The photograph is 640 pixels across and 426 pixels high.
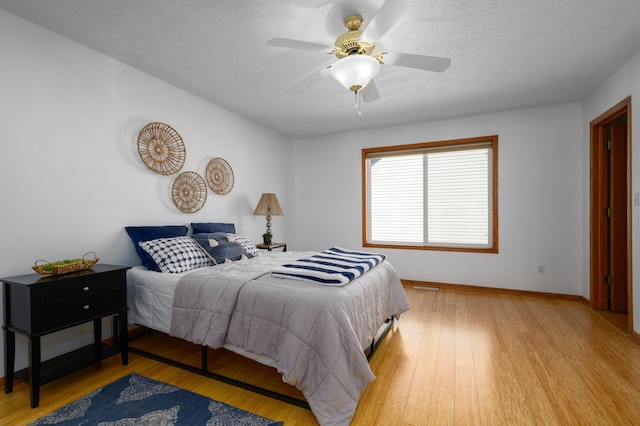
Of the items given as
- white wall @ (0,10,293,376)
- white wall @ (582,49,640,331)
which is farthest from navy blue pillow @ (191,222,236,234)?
white wall @ (582,49,640,331)

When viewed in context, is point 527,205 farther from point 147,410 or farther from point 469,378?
point 147,410

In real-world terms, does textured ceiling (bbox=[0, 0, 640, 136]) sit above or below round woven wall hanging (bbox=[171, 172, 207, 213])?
above

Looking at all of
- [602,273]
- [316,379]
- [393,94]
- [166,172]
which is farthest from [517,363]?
[166,172]

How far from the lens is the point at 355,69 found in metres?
1.93

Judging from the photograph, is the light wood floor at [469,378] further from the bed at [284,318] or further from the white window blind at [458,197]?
the white window blind at [458,197]

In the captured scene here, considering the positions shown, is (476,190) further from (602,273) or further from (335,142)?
(335,142)

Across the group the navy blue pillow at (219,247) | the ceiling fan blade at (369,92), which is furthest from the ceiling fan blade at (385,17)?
the navy blue pillow at (219,247)

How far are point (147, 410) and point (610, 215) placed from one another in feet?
15.5

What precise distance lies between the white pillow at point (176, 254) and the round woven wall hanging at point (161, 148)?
818 millimetres

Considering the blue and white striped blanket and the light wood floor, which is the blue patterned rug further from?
the blue and white striped blanket

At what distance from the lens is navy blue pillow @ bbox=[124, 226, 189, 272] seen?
2.58 m

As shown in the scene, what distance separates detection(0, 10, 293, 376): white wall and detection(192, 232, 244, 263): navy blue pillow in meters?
0.53

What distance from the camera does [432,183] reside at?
458 centimetres

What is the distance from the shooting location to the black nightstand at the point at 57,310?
1792 mm
